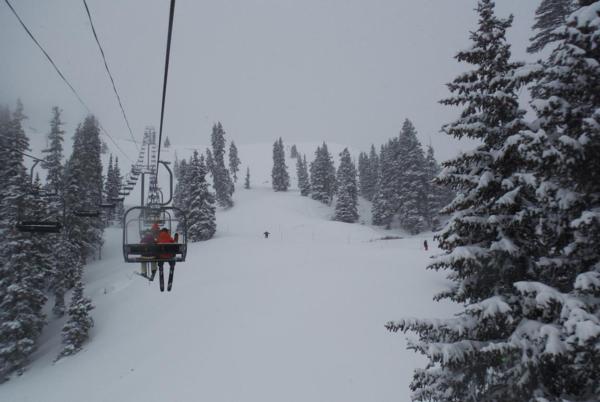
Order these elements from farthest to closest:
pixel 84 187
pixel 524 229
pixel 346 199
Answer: pixel 346 199 → pixel 84 187 → pixel 524 229

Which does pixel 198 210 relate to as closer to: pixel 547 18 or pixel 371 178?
pixel 547 18

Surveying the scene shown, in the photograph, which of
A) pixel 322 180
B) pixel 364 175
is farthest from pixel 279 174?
pixel 364 175

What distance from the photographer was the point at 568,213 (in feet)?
20.0

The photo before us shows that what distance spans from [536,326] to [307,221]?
56.8 metres

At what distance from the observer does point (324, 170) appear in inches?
3305

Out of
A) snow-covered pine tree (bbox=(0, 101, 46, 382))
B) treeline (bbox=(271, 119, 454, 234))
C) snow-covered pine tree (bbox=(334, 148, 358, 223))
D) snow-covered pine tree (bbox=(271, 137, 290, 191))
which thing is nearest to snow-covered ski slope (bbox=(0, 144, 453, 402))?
snow-covered pine tree (bbox=(0, 101, 46, 382))

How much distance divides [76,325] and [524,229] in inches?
1247

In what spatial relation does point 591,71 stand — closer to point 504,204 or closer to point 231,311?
point 504,204

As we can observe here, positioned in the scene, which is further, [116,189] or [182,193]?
[182,193]

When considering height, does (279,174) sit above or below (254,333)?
above

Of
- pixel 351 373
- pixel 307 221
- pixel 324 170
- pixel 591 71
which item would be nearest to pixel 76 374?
pixel 351 373

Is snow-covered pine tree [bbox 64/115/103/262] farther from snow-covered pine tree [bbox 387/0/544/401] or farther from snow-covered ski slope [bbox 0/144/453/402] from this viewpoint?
snow-covered pine tree [bbox 387/0/544/401]

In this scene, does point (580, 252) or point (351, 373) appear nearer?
point (580, 252)

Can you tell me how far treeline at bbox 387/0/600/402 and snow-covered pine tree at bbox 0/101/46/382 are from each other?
30458 millimetres
